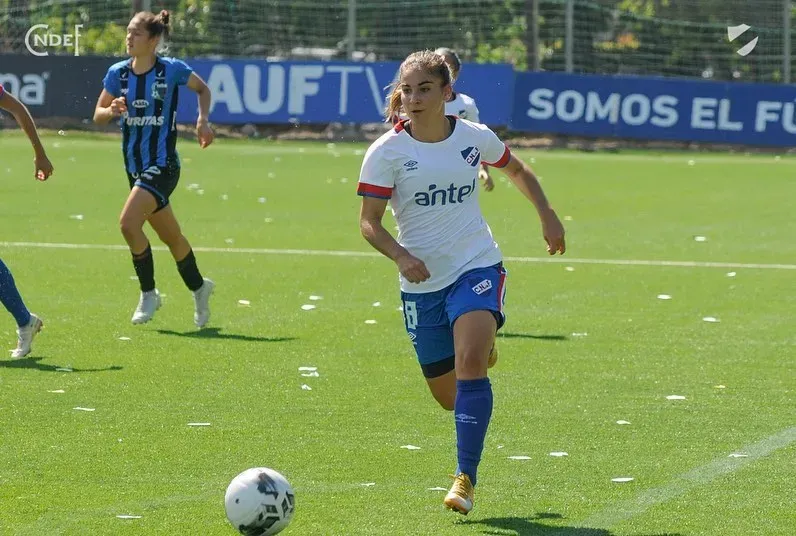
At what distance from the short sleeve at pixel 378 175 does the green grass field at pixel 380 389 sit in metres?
1.24

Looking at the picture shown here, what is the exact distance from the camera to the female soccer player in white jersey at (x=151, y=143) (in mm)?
10844

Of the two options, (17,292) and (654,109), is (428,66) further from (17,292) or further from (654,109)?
(654,109)

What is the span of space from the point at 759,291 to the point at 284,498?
8030mm

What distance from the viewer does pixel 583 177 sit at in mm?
23859

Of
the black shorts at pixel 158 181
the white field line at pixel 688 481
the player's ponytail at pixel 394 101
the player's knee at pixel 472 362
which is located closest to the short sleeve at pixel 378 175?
the player's ponytail at pixel 394 101

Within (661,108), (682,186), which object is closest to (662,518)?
(682,186)

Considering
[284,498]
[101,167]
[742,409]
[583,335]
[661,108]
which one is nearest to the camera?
[284,498]

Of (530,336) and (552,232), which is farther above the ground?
(552,232)

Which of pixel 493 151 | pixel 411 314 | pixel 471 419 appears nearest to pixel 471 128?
pixel 493 151

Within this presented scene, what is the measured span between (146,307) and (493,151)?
4.75 metres

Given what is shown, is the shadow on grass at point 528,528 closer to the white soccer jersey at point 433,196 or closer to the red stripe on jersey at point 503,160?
the white soccer jersey at point 433,196

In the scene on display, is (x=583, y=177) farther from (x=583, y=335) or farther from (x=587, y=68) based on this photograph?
(x=583, y=335)

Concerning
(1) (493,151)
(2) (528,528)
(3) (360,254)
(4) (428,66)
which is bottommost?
(3) (360,254)

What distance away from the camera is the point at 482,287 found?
20.7ft
